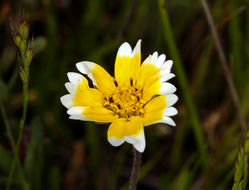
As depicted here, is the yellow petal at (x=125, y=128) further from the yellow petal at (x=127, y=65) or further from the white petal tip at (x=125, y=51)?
the white petal tip at (x=125, y=51)

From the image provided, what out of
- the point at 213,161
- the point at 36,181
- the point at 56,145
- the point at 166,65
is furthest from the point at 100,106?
the point at 56,145

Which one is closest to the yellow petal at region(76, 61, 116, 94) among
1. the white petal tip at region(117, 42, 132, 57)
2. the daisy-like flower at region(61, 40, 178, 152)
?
the daisy-like flower at region(61, 40, 178, 152)

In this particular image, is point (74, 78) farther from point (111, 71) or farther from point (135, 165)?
point (111, 71)

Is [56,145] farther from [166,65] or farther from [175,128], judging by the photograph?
[166,65]

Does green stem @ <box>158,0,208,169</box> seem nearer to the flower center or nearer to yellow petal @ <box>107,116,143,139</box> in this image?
the flower center

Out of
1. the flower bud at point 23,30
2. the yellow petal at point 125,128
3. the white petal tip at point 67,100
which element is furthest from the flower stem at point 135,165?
the flower bud at point 23,30

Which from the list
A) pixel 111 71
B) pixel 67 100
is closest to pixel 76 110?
pixel 67 100
